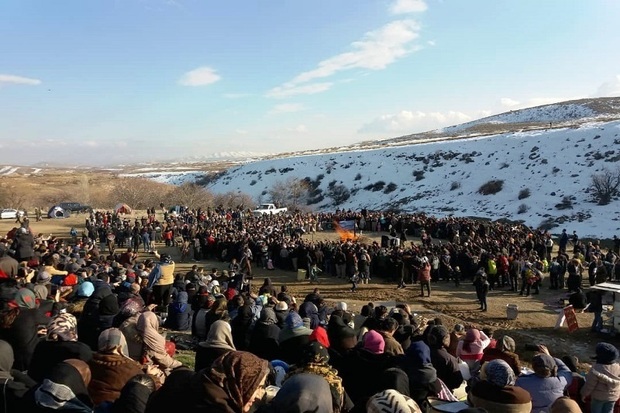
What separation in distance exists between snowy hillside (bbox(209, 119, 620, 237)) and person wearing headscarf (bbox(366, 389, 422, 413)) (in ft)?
108

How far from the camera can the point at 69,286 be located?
10898mm

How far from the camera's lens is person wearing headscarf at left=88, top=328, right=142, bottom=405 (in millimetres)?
4391

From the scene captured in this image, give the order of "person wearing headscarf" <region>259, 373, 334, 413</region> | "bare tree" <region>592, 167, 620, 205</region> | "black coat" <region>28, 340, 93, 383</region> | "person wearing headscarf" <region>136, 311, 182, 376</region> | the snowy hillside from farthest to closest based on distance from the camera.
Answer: the snowy hillside
"bare tree" <region>592, 167, 620, 205</region>
"person wearing headscarf" <region>136, 311, 182, 376</region>
"black coat" <region>28, 340, 93, 383</region>
"person wearing headscarf" <region>259, 373, 334, 413</region>

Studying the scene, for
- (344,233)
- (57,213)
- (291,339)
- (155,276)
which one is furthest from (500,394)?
(57,213)

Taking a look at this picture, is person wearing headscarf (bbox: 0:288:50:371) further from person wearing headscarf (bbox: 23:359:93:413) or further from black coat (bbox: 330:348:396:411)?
black coat (bbox: 330:348:396:411)

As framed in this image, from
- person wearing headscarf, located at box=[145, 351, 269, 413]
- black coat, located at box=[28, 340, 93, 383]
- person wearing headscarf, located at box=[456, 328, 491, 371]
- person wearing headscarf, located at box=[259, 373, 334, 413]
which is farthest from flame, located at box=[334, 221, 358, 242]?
person wearing headscarf, located at box=[145, 351, 269, 413]

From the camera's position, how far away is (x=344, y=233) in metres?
27.9

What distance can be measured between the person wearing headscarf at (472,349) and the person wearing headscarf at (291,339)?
2580mm

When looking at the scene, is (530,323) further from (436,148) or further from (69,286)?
(436,148)

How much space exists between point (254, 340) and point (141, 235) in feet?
67.0

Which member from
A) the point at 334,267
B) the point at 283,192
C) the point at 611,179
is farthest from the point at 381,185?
the point at 334,267

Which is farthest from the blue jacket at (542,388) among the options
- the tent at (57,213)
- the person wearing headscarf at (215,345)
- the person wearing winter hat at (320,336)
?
the tent at (57,213)

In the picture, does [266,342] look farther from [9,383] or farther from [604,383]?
[604,383]

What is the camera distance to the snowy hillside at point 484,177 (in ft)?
127
